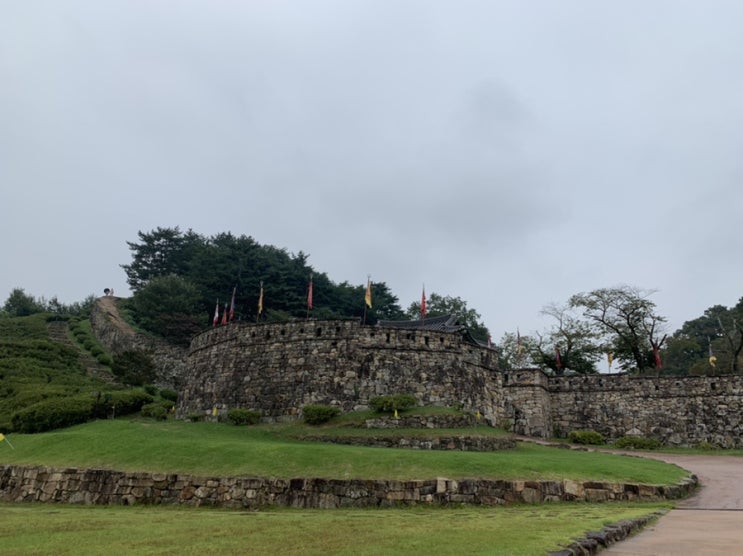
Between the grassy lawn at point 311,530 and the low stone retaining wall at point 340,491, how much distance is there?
66 cm

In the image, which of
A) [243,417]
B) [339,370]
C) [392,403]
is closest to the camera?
[392,403]

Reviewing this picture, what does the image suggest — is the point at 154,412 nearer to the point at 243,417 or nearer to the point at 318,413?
the point at 243,417

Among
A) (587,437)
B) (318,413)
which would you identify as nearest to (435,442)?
(318,413)

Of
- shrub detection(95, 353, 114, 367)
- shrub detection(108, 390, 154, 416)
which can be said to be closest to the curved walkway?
shrub detection(108, 390, 154, 416)

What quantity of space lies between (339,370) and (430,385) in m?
4.77

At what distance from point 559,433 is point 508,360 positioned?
2000 cm

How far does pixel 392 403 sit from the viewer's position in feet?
77.6

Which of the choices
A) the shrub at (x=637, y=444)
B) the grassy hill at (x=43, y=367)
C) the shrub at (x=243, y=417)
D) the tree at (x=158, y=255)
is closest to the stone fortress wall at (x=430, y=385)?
the shrub at (x=243, y=417)

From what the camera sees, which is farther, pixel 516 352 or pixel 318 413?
pixel 516 352

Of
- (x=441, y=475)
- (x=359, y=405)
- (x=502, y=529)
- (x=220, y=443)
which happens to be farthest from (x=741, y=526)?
(x=359, y=405)

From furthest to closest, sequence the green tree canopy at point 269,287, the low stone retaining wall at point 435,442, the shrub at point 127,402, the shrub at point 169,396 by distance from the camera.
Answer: the green tree canopy at point 269,287, the shrub at point 169,396, the shrub at point 127,402, the low stone retaining wall at point 435,442

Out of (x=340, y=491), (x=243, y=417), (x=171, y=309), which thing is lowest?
(x=340, y=491)

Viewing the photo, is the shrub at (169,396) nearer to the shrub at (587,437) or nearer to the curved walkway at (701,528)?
the shrub at (587,437)

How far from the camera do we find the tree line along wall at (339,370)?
86.1 ft
